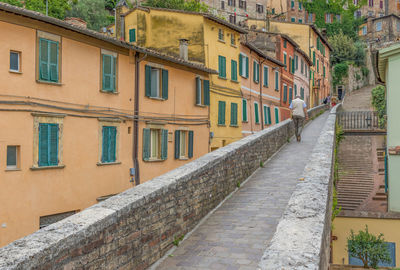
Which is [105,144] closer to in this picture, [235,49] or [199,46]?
[199,46]

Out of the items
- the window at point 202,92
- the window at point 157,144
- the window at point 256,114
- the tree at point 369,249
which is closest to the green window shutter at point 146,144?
the window at point 157,144

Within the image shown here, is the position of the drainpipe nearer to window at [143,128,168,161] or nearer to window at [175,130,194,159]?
window at [143,128,168,161]

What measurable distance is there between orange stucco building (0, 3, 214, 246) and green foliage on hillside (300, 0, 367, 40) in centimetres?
5269

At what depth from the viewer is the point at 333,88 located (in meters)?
53.1

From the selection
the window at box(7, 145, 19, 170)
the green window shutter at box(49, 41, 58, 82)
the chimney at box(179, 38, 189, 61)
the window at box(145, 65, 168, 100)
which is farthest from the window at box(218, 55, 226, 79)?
the window at box(7, 145, 19, 170)

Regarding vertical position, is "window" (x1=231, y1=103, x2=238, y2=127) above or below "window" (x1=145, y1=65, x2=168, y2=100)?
below

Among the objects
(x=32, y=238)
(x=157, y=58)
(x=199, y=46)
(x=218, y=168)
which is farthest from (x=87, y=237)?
(x=199, y=46)

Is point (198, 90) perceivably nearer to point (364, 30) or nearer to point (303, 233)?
point (303, 233)

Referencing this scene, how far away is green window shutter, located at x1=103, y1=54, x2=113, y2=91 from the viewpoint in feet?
46.9

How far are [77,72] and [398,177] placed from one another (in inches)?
449

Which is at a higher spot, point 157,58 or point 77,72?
point 157,58

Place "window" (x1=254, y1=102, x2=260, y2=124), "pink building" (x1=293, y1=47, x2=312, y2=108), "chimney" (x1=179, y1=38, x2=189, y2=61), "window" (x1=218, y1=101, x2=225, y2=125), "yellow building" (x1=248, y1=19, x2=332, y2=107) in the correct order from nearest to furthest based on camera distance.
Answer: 1. "chimney" (x1=179, y1=38, x2=189, y2=61)
2. "window" (x1=218, y1=101, x2=225, y2=125)
3. "window" (x1=254, y1=102, x2=260, y2=124)
4. "pink building" (x1=293, y1=47, x2=312, y2=108)
5. "yellow building" (x1=248, y1=19, x2=332, y2=107)

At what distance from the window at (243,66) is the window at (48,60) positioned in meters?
14.1

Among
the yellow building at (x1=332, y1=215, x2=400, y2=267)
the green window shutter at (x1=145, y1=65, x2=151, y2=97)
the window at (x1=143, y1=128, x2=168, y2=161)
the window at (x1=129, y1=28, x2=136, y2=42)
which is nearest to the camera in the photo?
the yellow building at (x1=332, y1=215, x2=400, y2=267)
